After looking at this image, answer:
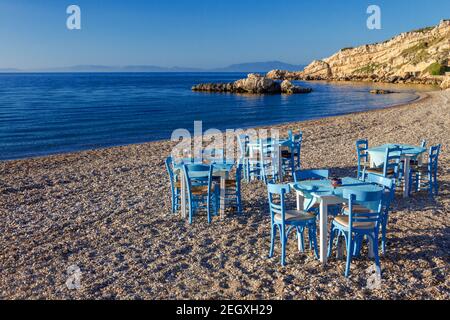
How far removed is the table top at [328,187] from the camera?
636 centimetres

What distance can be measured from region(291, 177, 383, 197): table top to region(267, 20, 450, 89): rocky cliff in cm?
7308

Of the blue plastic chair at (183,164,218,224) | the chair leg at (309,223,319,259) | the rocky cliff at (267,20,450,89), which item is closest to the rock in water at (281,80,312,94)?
the rocky cliff at (267,20,450,89)

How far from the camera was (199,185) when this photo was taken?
874 cm

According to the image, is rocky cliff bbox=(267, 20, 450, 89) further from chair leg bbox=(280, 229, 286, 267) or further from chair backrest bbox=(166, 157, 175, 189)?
chair leg bbox=(280, 229, 286, 267)

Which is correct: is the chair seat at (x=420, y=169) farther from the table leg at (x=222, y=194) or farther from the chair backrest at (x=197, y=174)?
the chair backrest at (x=197, y=174)

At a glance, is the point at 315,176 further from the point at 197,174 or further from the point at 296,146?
the point at 296,146

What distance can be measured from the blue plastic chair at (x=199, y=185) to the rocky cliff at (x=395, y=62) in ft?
238

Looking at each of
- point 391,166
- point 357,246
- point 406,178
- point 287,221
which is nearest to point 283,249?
point 287,221

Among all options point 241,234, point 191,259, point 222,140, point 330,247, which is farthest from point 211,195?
point 222,140

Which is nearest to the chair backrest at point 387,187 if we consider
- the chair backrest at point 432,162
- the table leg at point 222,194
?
the table leg at point 222,194

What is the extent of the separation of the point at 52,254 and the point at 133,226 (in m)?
1.60
